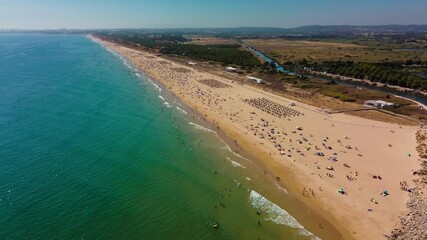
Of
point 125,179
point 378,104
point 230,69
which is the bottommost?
point 230,69

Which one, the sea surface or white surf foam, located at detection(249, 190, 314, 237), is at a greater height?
the sea surface

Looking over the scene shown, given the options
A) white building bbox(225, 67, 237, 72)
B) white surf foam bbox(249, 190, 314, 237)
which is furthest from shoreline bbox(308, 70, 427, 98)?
white surf foam bbox(249, 190, 314, 237)

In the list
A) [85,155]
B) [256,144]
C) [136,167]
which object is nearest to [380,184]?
[256,144]

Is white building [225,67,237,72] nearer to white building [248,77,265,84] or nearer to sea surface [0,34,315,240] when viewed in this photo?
white building [248,77,265,84]

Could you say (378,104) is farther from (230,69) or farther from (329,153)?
(230,69)

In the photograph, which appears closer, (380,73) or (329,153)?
(329,153)

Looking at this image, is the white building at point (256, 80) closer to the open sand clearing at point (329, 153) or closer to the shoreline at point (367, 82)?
the open sand clearing at point (329, 153)

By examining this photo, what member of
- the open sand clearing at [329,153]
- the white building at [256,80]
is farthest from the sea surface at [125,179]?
the white building at [256,80]

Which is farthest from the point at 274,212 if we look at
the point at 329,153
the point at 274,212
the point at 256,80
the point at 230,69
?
the point at 230,69
